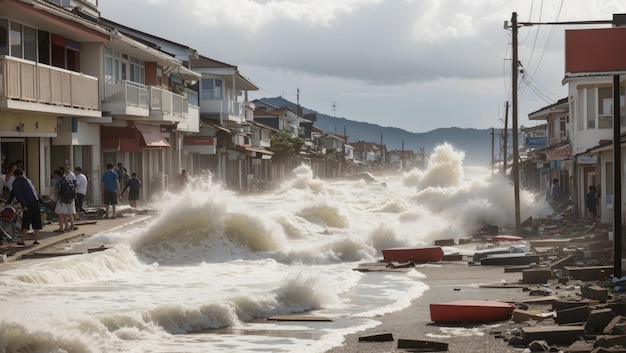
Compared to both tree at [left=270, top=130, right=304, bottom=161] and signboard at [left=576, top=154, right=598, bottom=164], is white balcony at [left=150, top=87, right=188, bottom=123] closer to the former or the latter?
signboard at [left=576, top=154, right=598, bottom=164]

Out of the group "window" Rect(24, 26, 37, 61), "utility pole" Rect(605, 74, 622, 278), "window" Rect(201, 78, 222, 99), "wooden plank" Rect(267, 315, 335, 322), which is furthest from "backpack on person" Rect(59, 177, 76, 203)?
"window" Rect(201, 78, 222, 99)

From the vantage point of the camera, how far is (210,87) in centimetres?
6681

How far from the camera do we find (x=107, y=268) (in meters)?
21.9

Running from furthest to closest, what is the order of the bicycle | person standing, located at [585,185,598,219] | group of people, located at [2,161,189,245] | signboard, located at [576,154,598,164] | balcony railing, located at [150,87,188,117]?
balcony railing, located at [150,87,188,117], signboard, located at [576,154,598,164], person standing, located at [585,185,598,219], the bicycle, group of people, located at [2,161,189,245]

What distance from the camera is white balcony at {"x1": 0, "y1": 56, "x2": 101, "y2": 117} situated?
88.2 feet

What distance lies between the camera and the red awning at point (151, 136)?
44.5 meters

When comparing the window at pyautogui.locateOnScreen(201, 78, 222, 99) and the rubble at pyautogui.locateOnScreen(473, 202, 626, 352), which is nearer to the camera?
the rubble at pyautogui.locateOnScreen(473, 202, 626, 352)

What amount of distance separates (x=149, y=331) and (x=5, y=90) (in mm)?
14266

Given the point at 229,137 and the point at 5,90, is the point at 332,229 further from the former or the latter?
the point at 229,137

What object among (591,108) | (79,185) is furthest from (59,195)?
(591,108)

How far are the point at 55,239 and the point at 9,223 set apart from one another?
1561 millimetres

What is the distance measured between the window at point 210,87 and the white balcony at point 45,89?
1191 inches

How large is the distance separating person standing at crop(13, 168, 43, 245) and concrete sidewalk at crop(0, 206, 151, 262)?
1.56 ft

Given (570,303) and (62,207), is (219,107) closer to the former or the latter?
(62,207)
